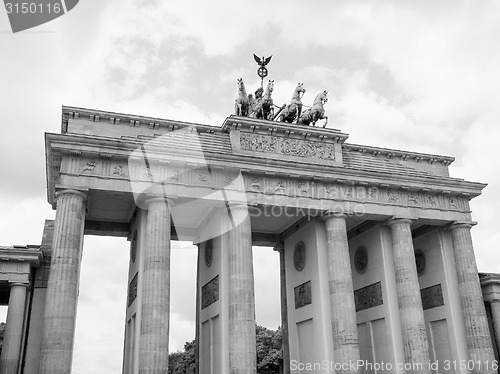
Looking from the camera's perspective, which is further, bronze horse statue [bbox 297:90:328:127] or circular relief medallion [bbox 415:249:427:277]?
circular relief medallion [bbox 415:249:427:277]

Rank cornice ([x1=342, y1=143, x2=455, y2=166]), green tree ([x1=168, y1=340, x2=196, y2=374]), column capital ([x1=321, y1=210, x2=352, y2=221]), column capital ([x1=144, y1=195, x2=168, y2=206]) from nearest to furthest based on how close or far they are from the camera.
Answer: column capital ([x1=144, y1=195, x2=168, y2=206]) < column capital ([x1=321, y1=210, x2=352, y2=221]) < cornice ([x1=342, y1=143, x2=455, y2=166]) < green tree ([x1=168, y1=340, x2=196, y2=374])

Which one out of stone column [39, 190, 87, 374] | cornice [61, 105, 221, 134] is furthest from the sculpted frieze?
stone column [39, 190, 87, 374]

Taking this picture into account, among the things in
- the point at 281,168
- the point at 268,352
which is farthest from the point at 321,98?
the point at 268,352

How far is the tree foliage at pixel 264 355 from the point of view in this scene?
6181cm

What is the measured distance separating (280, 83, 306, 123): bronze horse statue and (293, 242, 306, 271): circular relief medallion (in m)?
7.44

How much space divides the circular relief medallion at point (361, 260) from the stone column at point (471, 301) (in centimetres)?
509

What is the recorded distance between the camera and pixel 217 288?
26891mm

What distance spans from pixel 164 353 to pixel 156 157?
894 centimetres

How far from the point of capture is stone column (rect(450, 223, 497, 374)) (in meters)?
27.4

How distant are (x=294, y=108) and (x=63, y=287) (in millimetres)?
15813

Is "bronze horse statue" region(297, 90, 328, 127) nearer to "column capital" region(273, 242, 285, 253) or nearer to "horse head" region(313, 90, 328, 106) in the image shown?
"horse head" region(313, 90, 328, 106)

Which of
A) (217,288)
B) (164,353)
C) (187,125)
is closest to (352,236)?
(217,288)

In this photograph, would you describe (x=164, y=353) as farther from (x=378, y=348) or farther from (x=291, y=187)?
(x=378, y=348)

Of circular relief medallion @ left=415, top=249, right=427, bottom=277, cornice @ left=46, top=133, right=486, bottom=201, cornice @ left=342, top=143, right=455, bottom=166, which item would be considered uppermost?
cornice @ left=342, top=143, right=455, bottom=166
